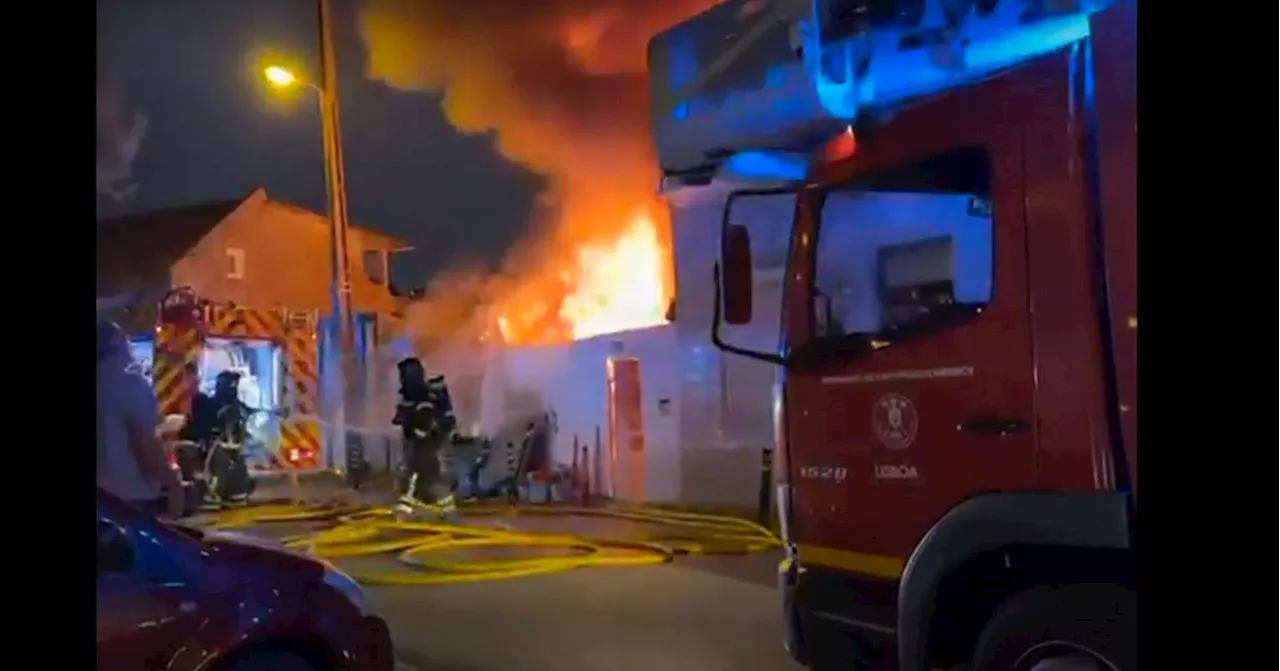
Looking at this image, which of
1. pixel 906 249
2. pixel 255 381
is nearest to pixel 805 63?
pixel 906 249

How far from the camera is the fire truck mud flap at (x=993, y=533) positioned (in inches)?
81.7

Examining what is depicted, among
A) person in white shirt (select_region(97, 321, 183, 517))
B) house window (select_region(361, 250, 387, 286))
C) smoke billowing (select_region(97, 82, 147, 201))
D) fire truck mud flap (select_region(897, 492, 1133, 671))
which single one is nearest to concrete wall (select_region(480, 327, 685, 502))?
house window (select_region(361, 250, 387, 286))

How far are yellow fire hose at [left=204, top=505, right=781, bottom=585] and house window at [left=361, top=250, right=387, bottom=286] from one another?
0.47m

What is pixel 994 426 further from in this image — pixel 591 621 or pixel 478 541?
pixel 478 541

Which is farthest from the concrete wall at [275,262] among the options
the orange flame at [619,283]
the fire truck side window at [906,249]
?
the fire truck side window at [906,249]

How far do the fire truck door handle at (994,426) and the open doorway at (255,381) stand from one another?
1337mm

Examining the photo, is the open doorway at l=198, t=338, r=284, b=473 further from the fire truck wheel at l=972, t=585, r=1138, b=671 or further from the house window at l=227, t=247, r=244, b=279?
the fire truck wheel at l=972, t=585, r=1138, b=671

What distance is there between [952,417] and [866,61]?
0.69m

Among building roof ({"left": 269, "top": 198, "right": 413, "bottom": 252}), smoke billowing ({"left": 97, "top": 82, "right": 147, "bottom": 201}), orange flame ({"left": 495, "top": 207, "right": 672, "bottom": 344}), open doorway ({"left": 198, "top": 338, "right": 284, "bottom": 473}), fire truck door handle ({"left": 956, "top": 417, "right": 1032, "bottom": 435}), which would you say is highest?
smoke billowing ({"left": 97, "top": 82, "right": 147, "bottom": 201})

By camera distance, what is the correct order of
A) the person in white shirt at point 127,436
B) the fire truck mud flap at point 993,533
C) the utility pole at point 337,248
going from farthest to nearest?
the utility pole at point 337,248 → the person in white shirt at point 127,436 → the fire truck mud flap at point 993,533

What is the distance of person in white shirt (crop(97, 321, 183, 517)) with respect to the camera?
2.39m

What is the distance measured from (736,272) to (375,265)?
2.40ft

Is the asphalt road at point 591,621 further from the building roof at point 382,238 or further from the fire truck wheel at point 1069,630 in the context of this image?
the building roof at point 382,238
